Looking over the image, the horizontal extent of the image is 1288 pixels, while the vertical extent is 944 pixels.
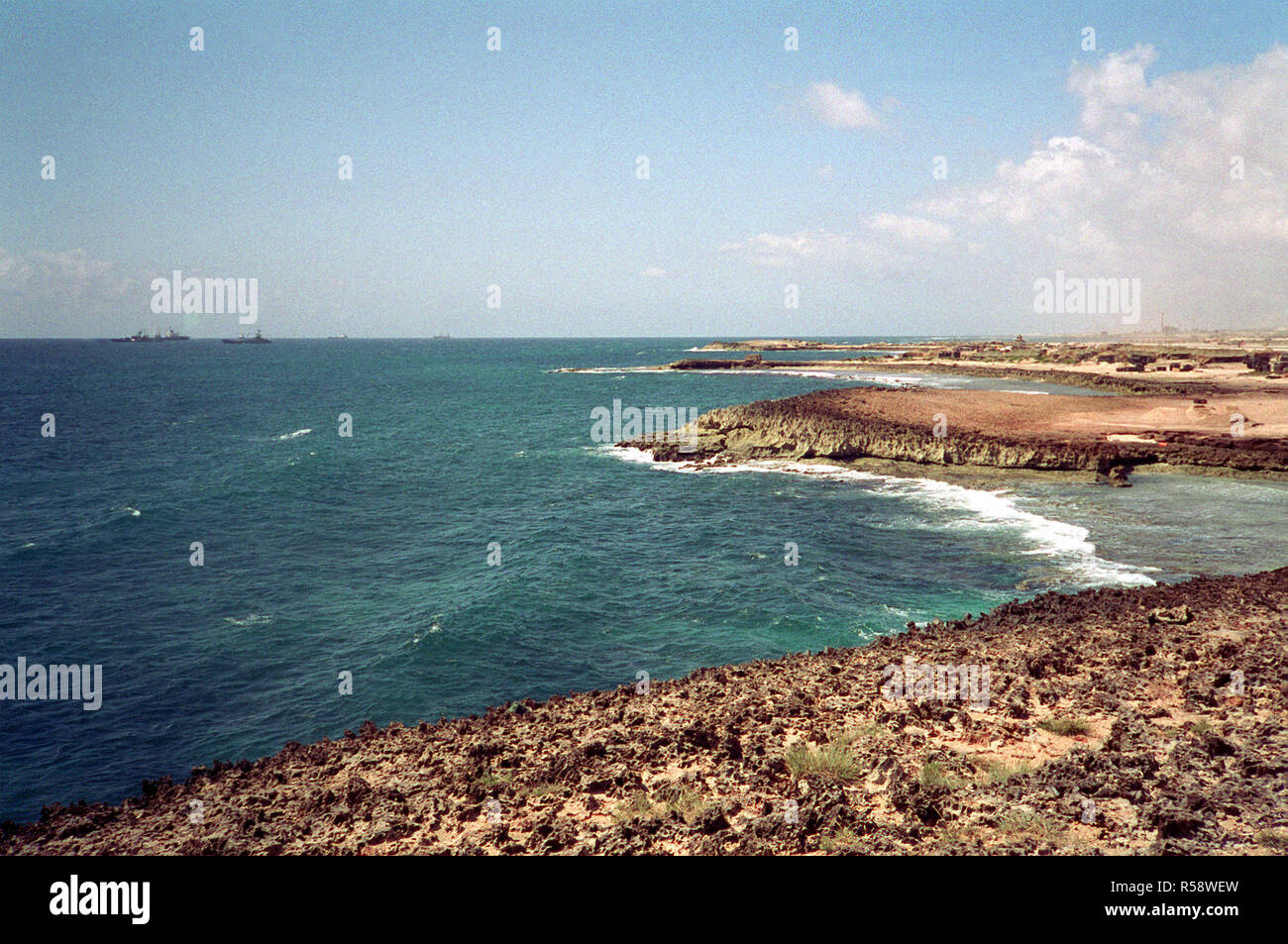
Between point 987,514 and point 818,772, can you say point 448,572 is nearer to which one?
point 818,772

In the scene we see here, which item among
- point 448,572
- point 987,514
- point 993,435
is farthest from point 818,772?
point 993,435

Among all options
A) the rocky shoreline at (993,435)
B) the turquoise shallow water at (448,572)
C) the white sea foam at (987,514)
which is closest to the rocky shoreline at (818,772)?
the turquoise shallow water at (448,572)

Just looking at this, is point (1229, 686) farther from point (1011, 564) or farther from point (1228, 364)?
point (1228, 364)

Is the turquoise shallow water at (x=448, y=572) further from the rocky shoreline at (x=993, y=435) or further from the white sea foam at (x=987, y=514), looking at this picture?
the rocky shoreline at (x=993, y=435)

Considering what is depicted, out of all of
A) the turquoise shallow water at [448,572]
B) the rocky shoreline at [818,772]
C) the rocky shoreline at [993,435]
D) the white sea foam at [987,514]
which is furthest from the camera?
the rocky shoreline at [993,435]

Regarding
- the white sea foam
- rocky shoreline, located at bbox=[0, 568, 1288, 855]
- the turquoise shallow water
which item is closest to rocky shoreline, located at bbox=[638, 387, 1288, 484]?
the white sea foam
